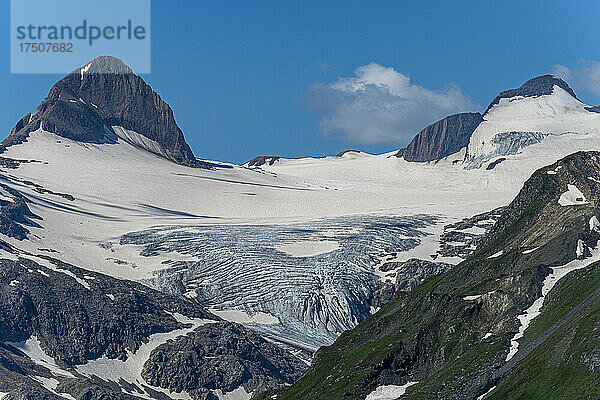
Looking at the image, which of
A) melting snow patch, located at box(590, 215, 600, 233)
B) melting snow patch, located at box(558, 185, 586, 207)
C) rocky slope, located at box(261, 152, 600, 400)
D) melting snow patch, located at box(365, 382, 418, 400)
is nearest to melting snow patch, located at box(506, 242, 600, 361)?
rocky slope, located at box(261, 152, 600, 400)

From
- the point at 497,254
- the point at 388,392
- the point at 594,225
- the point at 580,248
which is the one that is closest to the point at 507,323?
the point at 388,392

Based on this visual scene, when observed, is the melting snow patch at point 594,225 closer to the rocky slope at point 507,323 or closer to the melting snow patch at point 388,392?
the rocky slope at point 507,323

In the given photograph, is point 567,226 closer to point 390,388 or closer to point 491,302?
point 491,302

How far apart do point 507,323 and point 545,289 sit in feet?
24.9

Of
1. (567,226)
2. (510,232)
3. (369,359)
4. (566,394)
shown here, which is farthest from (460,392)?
(510,232)

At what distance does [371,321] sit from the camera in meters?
142

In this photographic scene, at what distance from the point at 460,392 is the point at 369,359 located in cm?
2491

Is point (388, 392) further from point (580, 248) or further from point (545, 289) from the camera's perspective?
point (580, 248)

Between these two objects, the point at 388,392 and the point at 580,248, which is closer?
the point at 388,392

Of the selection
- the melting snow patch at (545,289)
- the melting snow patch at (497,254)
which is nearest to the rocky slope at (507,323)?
the melting snow patch at (545,289)

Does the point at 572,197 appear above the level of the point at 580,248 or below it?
above

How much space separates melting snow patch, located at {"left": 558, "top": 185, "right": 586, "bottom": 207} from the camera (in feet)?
437

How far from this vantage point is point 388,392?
10706cm

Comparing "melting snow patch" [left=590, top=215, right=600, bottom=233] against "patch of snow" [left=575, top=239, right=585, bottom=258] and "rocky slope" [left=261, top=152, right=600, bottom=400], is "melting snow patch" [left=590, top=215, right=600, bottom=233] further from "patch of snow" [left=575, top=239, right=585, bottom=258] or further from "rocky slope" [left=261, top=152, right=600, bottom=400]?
"patch of snow" [left=575, top=239, right=585, bottom=258]
